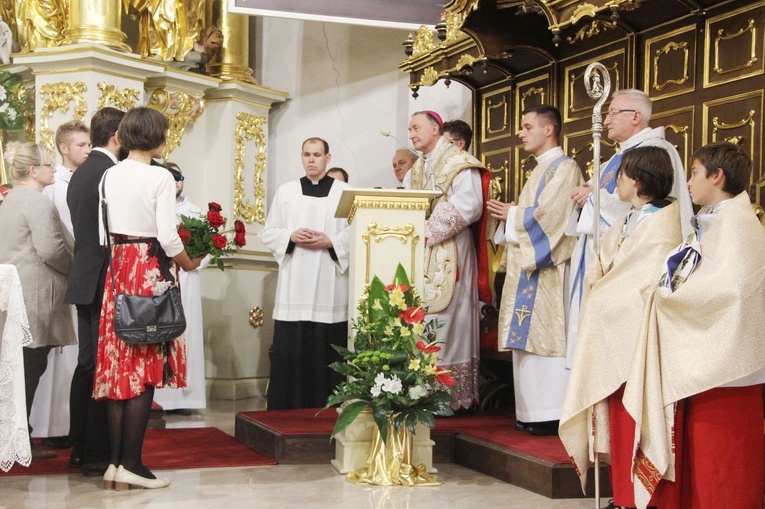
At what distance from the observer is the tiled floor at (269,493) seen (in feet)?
14.3

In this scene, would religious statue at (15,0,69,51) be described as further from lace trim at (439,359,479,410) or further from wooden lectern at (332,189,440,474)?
lace trim at (439,359,479,410)

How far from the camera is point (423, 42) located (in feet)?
24.3

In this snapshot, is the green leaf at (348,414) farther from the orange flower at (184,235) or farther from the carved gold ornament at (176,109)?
the carved gold ornament at (176,109)

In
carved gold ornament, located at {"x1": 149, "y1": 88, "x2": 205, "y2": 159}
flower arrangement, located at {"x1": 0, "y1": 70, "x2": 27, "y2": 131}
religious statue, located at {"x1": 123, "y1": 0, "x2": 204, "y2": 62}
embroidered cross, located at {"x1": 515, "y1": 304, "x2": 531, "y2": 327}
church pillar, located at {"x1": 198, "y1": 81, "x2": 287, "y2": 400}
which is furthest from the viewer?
church pillar, located at {"x1": 198, "y1": 81, "x2": 287, "y2": 400}

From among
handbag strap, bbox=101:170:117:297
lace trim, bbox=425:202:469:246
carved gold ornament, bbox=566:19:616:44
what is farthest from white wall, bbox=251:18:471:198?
handbag strap, bbox=101:170:117:297

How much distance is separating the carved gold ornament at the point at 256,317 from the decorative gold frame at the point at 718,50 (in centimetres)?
465

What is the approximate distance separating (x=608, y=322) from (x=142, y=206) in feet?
6.75

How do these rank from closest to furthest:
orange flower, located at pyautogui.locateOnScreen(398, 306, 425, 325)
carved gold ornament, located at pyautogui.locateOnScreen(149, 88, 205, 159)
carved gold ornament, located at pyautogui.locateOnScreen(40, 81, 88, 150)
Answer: orange flower, located at pyautogui.locateOnScreen(398, 306, 425, 325), carved gold ornament, located at pyautogui.locateOnScreen(40, 81, 88, 150), carved gold ornament, located at pyautogui.locateOnScreen(149, 88, 205, 159)

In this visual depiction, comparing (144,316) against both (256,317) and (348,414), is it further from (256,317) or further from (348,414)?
(256,317)

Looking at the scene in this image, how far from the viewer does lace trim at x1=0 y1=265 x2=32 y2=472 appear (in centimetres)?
420

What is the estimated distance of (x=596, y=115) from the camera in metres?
4.21

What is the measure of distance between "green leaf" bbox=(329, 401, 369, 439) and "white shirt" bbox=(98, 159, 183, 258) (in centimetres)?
111

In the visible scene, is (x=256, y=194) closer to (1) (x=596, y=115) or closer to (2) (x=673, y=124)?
(2) (x=673, y=124)

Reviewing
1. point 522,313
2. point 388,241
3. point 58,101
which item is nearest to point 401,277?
point 388,241
